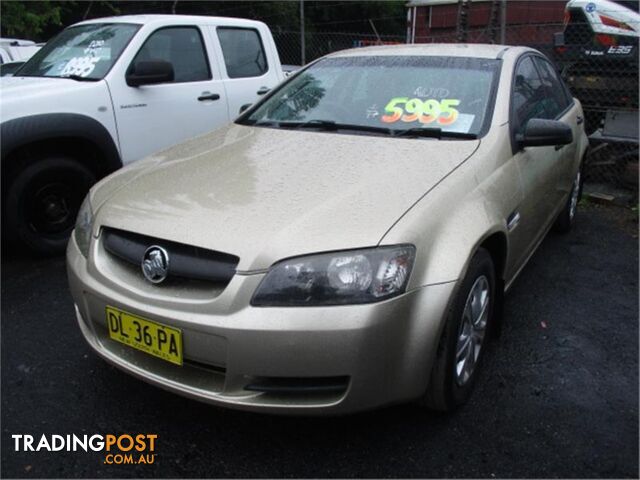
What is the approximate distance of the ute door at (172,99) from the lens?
14.6ft

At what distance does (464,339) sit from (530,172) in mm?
1144

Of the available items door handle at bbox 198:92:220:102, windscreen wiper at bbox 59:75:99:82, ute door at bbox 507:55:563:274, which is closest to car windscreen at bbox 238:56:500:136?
ute door at bbox 507:55:563:274

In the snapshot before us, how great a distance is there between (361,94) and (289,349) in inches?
72.6

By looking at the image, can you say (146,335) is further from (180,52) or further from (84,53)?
(180,52)

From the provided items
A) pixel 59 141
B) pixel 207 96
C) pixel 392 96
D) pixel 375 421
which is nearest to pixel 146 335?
pixel 375 421

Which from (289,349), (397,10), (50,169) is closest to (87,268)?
(289,349)

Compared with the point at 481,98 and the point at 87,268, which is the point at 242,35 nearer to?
the point at 481,98

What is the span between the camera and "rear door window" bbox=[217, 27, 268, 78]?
209 inches

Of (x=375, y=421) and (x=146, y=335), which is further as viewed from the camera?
(x=375, y=421)

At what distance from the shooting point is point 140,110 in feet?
14.8

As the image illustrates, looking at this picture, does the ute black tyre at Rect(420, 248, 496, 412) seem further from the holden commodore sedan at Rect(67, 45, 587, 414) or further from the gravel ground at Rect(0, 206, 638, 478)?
the gravel ground at Rect(0, 206, 638, 478)

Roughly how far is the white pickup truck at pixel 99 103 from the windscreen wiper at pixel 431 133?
7.52ft

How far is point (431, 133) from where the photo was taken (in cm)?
289

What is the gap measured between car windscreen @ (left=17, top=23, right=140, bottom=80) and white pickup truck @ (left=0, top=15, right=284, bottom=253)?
0.03ft
